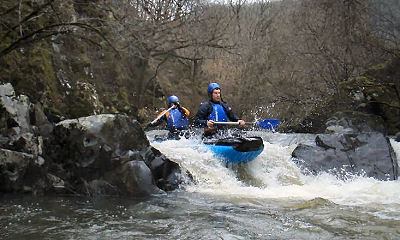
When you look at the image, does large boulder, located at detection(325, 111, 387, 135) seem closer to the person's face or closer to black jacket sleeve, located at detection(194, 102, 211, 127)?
the person's face

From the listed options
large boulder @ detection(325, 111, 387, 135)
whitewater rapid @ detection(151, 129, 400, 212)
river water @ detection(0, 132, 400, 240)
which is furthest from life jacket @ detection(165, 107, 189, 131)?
large boulder @ detection(325, 111, 387, 135)

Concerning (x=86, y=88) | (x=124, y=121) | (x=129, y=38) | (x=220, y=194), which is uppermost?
(x=129, y=38)

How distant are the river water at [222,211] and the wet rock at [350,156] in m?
0.31

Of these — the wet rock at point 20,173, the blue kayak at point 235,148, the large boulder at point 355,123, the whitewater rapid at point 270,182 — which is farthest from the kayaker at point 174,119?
the wet rock at point 20,173

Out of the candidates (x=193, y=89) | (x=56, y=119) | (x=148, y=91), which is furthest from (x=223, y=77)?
(x=56, y=119)

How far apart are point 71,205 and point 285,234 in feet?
8.10

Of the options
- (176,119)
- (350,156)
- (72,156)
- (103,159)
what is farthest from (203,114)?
(72,156)

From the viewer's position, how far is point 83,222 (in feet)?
14.6

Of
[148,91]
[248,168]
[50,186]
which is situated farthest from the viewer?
[148,91]

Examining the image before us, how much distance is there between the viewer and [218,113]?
28.8 feet

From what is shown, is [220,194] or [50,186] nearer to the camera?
[50,186]

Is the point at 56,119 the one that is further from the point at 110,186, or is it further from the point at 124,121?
the point at 110,186

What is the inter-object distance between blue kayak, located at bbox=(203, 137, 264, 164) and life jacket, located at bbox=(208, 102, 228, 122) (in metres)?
1.13

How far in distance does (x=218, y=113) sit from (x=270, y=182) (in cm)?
185
